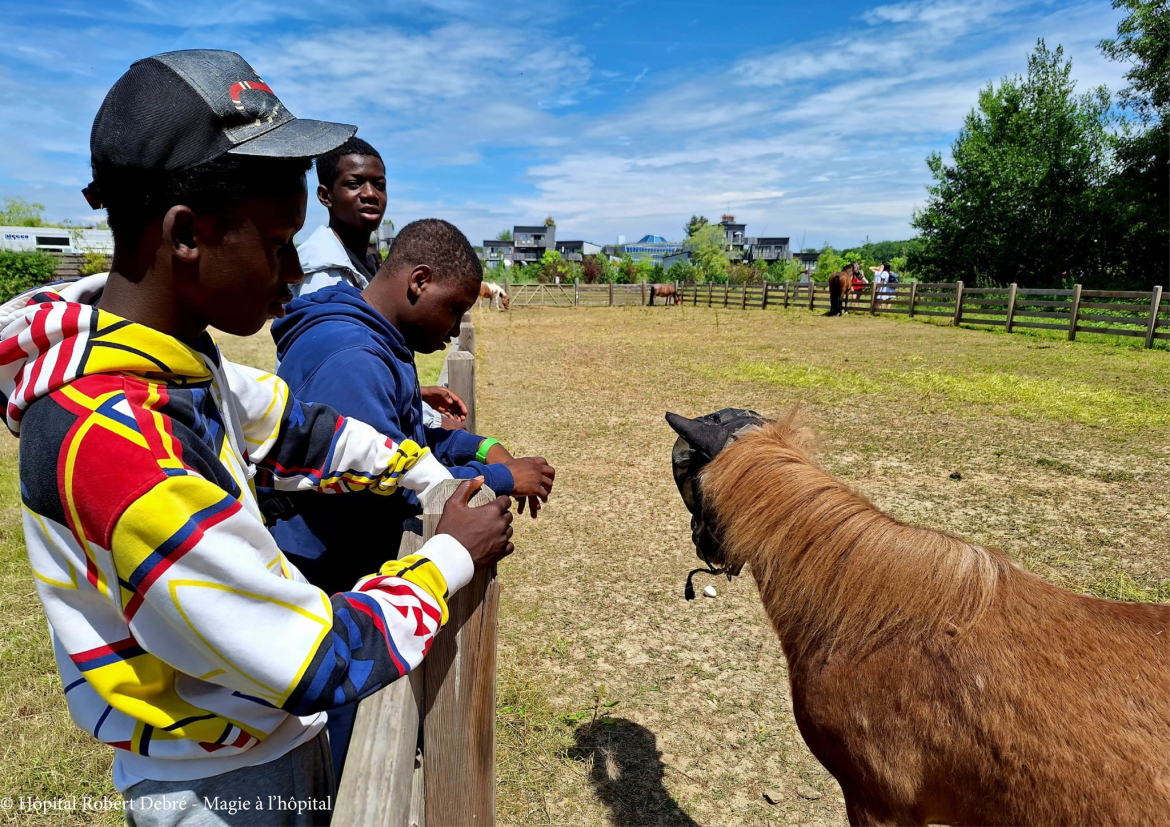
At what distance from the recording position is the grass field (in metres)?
2.86

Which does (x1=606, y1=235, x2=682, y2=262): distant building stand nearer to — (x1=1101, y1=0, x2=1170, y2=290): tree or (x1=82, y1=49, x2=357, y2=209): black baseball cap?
(x1=1101, y1=0, x2=1170, y2=290): tree

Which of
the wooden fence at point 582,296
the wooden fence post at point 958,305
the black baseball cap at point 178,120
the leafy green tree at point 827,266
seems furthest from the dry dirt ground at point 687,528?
the leafy green tree at point 827,266

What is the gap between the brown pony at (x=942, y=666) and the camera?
1.65 m

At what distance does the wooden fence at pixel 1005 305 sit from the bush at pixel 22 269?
27.8 meters

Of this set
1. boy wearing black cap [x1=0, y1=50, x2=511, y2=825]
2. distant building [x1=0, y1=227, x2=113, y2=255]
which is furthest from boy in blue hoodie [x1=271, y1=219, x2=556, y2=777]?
distant building [x1=0, y1=227, x2=113, y2=255]

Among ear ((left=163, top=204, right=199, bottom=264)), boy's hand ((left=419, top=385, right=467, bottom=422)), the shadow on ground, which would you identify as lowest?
the shadow on ground

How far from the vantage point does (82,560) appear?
0.83 meters

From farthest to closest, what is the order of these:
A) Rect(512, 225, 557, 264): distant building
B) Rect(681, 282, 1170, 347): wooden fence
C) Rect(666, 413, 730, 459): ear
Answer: Rect(512, 225, 557, 264): distant building
Rect(681, 282, 1170, 347): wooden fence
Rect(666, 413, 730, 459): ear

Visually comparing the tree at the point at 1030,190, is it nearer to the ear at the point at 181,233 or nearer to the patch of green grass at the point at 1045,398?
the patch of green grass at the point at 1045,398

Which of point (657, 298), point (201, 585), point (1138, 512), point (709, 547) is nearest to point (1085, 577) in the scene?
point (1138, 512)

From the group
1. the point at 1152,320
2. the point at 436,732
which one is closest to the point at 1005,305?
the point at 1152,320

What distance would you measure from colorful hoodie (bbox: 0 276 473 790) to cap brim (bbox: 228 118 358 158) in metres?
0.33

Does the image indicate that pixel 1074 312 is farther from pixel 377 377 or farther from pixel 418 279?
pixel 377 377

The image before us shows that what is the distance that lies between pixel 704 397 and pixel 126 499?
31.3ft
